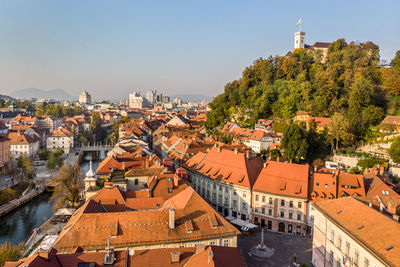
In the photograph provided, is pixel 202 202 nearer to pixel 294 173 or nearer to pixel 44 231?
pixel 294 173

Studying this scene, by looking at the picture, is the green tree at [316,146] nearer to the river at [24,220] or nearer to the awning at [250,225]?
the awning at [250,225]

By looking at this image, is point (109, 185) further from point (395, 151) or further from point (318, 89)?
point (318, 89)

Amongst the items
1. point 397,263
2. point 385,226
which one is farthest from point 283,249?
point 397,263

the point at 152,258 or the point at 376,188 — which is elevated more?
the point at 376,188

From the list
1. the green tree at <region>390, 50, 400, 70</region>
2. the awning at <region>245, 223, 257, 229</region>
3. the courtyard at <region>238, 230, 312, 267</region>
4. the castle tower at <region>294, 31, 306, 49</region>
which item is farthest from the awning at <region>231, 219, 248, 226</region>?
the castle tower at <region>294, 31, 306, 49</region>

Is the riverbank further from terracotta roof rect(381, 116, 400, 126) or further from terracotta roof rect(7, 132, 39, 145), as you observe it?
terracotta roof rect(381, 116, 400, 126)

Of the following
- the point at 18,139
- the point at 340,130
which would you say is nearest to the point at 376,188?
the point at 340,130
